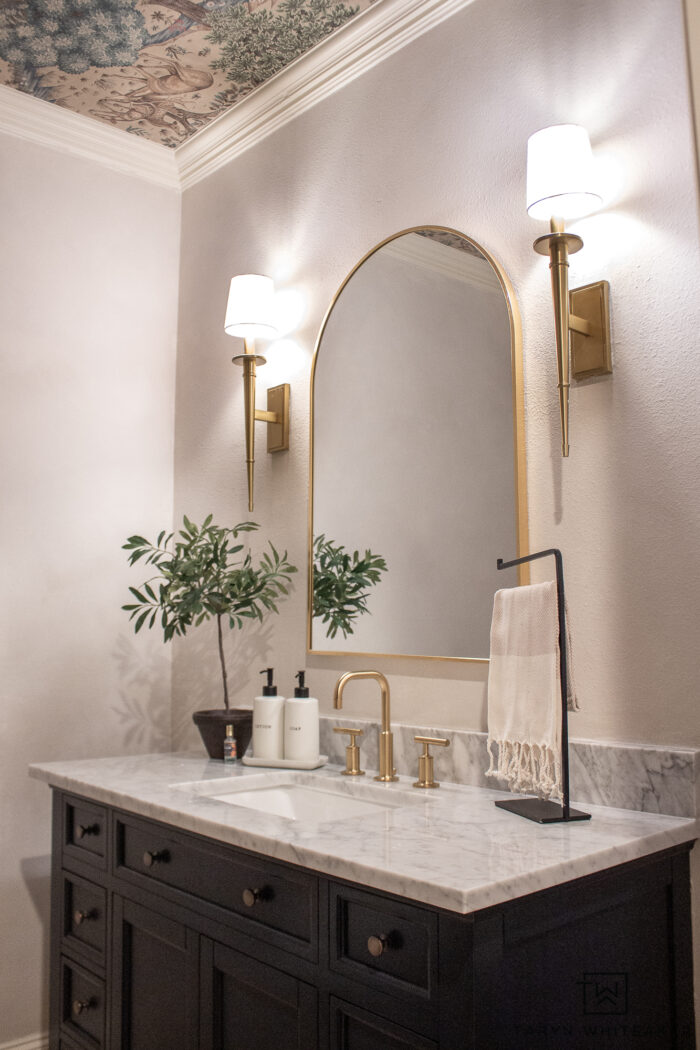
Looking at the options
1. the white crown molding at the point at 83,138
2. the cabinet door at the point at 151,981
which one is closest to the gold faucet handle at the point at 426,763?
the cabinet door at the point at 151,981

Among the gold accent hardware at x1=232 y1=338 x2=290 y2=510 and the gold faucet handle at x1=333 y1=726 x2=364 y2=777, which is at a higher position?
the gold accent hardware at x1=232 y1=338 x2=290 y2=510

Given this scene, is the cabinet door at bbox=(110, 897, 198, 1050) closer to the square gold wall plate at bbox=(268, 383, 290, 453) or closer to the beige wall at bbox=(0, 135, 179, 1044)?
the beige wall at bbox=(0, 135, 179, 1044)

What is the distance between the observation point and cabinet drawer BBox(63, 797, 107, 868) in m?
1.83

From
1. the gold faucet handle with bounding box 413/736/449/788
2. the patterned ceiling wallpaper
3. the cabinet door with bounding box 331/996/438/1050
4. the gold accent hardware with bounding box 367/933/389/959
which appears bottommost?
the cabinet door with bounding box 331/996/438/1050

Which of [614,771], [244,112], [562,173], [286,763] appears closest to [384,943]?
[614,771]

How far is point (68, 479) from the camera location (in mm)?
2557

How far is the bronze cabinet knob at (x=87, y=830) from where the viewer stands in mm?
1857

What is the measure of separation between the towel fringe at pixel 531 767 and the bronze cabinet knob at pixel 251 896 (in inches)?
17.6

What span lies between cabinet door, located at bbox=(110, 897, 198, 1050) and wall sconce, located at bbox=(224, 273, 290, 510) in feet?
3.94

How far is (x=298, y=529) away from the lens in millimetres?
2285

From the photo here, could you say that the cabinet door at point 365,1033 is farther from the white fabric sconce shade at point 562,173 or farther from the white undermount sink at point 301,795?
the white fabric sconce shade at point 562,173

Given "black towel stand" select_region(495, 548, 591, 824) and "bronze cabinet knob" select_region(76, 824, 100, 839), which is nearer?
"black towel stand" select_region(495, 548, 591, 824)

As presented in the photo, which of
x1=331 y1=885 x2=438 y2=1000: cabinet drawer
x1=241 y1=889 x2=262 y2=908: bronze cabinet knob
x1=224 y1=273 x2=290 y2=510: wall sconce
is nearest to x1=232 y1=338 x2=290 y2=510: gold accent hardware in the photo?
x1=224 y1=273 x2=290 y2=510: wall sconce

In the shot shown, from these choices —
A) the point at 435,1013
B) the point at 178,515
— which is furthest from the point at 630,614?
the point at 178,515
